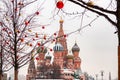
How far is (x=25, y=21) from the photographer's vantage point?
48.9 feet

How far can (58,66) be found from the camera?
103562 millimetres

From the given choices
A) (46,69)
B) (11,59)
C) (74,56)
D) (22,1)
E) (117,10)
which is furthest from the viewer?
(74,56)

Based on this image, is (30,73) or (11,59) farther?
(30,73)

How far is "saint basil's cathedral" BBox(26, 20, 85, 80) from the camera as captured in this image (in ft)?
314

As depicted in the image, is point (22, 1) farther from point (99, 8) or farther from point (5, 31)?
point (99, 8)

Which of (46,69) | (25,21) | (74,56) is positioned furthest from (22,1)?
(74,56)

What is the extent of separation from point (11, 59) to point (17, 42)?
1.41 meters

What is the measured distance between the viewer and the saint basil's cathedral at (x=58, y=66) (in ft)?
314

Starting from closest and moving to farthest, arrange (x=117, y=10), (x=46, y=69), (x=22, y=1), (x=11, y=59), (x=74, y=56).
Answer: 1. (x=117, y=10)
2. (x=22, y=1)
3. (x=11, y=59)
4. (x=46, y=69)
5. (x=74, y=56)

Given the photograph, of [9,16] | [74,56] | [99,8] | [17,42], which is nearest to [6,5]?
[9,16]

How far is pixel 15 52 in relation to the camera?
14.6 metres

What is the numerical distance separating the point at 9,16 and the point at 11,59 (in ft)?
5.94

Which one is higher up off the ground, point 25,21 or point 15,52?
point 25,21

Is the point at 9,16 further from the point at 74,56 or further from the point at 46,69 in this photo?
the point at 74,56
